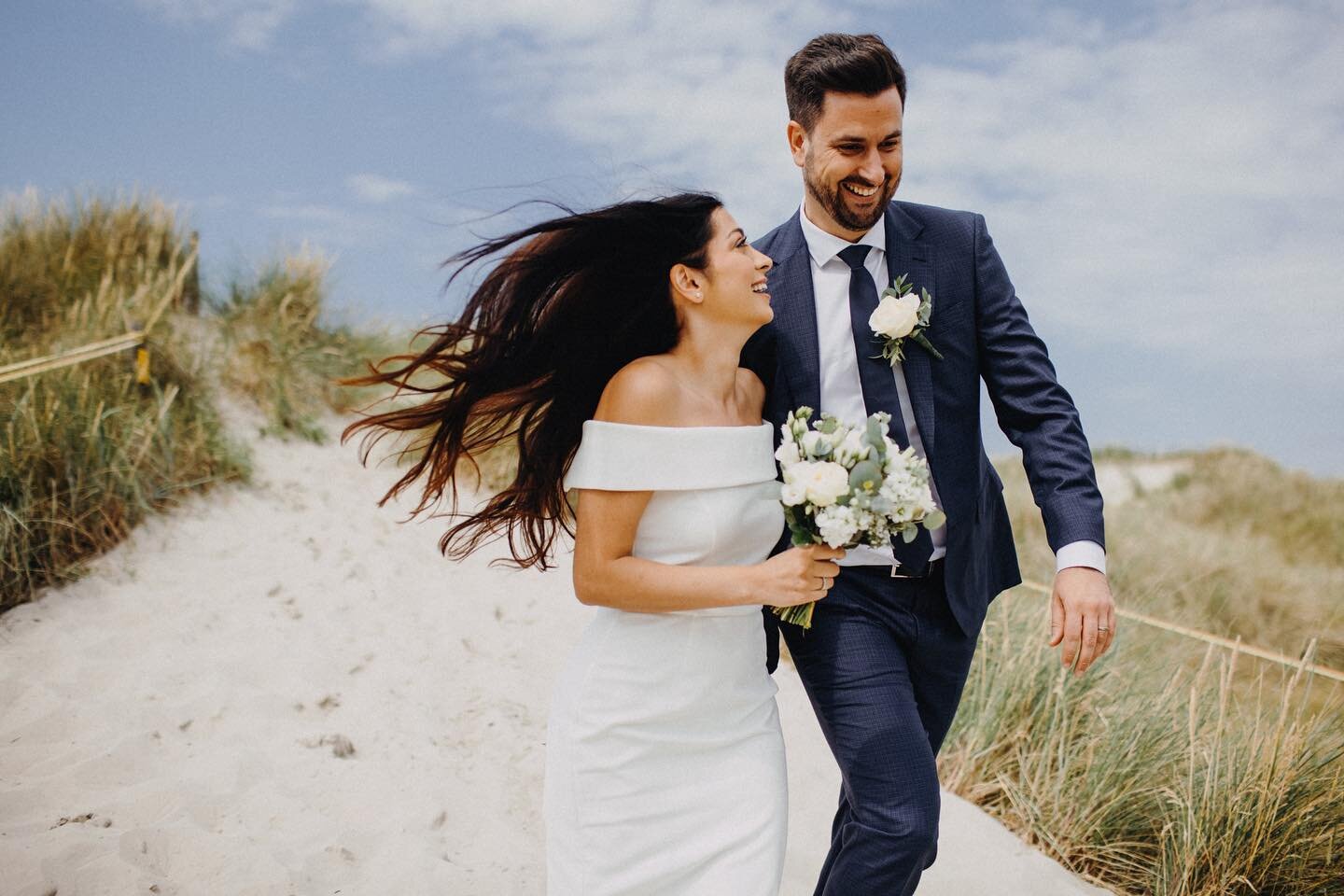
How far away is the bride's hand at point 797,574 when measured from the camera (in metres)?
2.47

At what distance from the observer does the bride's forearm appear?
256cm

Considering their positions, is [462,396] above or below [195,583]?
above

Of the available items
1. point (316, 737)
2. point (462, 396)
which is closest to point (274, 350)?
point (316, 737)

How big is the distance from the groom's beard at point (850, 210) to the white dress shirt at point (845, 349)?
0.08 m

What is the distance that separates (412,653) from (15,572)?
240cm

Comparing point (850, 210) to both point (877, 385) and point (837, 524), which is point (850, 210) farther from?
point (837, 524)

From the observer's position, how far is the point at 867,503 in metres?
2.40

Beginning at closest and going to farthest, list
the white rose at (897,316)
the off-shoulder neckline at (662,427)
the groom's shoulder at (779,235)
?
the off-shoulder neckline at (662,427) < the white rose at (897,316) < the groom's shoulder at (779,235)

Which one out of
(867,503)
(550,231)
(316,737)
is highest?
(550,231)

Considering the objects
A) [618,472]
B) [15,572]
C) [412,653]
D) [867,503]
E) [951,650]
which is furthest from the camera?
[412,653]

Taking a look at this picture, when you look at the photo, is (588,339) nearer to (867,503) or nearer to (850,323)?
(850,323)

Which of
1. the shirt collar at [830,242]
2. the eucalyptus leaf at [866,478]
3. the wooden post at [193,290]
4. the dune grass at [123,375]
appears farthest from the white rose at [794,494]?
the wooden post at [193,290]

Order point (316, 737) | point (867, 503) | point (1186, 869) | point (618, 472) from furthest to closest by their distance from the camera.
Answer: point (316, 737) < point (1186, 869) < point (618, 472) < point (867, 503)

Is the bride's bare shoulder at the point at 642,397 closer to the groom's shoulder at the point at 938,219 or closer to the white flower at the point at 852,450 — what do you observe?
the white flower at the point at 852,450
